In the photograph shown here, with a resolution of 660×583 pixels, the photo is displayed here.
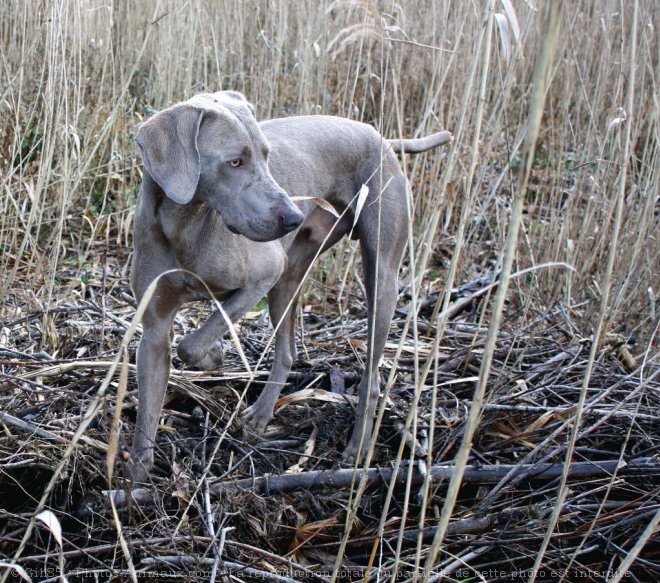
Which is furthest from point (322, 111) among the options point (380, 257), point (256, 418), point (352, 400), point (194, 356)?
point (194, 356)

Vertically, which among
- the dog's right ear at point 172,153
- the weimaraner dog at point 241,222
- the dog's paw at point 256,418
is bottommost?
the dog's paw at point 256,418

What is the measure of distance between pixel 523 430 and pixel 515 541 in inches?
23.6

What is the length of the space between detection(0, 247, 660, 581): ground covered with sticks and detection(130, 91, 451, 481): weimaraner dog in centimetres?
15

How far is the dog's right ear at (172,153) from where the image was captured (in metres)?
2.24

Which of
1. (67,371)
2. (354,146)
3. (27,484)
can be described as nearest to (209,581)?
(27,484)

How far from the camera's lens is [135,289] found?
2.55 metres

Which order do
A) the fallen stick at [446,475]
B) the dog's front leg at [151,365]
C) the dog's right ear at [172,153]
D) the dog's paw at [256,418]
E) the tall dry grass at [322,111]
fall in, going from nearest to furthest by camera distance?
1. the dog's right ear at [172,153]
2. the fallen stick at [446,475]
3. the dog's front leg at [151,365]
4. the dog's paw at [256,418]
5. the tall dry grass at [322,111]

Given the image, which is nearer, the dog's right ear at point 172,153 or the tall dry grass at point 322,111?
the dog's right ear at point 172,153

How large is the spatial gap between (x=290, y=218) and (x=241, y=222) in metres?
0.14

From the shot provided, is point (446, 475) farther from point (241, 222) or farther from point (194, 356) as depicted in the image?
point (241, 222)

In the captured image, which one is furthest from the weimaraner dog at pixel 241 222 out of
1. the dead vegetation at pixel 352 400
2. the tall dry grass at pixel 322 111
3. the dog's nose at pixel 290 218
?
the tall dry grass at pixel 322 111

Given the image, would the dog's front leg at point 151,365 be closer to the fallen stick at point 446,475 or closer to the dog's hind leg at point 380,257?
the fallen stick at point 446,475

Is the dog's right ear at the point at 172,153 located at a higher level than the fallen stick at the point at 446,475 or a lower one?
higher

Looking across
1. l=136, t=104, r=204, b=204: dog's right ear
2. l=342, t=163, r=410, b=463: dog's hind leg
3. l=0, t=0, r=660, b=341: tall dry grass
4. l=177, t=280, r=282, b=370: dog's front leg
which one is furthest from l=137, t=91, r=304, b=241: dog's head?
l=0, t=0, r=660, b=341: tall dry grass
